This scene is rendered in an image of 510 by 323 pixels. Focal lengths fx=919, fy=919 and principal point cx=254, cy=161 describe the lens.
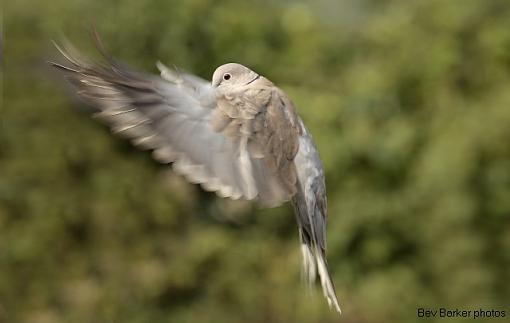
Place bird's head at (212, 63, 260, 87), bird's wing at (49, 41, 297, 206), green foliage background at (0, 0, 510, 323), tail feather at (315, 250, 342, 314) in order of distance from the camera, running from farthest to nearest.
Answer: green foliage background at (0, 0, 510, 323) → tail feather at (315, 250, 342, 314) → bird's head at (212, 63, 260, 87) → bird's wing at (49, 41, 297, 206)

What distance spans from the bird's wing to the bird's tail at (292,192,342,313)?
0.24m

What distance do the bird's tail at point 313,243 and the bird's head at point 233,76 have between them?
1.27 feet

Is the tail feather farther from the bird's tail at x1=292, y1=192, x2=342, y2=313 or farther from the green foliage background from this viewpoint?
the green foliage background

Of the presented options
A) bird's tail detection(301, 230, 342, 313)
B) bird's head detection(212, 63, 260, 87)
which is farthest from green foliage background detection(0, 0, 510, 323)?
bird's head detection(212, 63, 260, 87)

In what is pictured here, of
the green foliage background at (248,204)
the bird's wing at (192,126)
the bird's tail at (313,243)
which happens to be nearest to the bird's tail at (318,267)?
the bird's tail at (313,243)

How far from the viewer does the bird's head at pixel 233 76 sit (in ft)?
8.72

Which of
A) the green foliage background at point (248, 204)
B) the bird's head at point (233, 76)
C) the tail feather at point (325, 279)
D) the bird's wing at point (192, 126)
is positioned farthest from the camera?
the green foliage background at point (248, 204)

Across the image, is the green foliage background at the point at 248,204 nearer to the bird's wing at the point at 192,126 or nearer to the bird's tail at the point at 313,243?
the bird's tail at the point at 313,243

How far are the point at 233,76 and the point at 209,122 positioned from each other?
9.7 inches

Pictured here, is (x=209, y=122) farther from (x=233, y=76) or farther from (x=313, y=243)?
(x=313, y=243)

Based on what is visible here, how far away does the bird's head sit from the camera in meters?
2.66

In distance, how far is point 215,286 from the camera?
6.63m

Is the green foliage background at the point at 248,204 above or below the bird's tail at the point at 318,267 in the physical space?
above

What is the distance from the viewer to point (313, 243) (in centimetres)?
290
